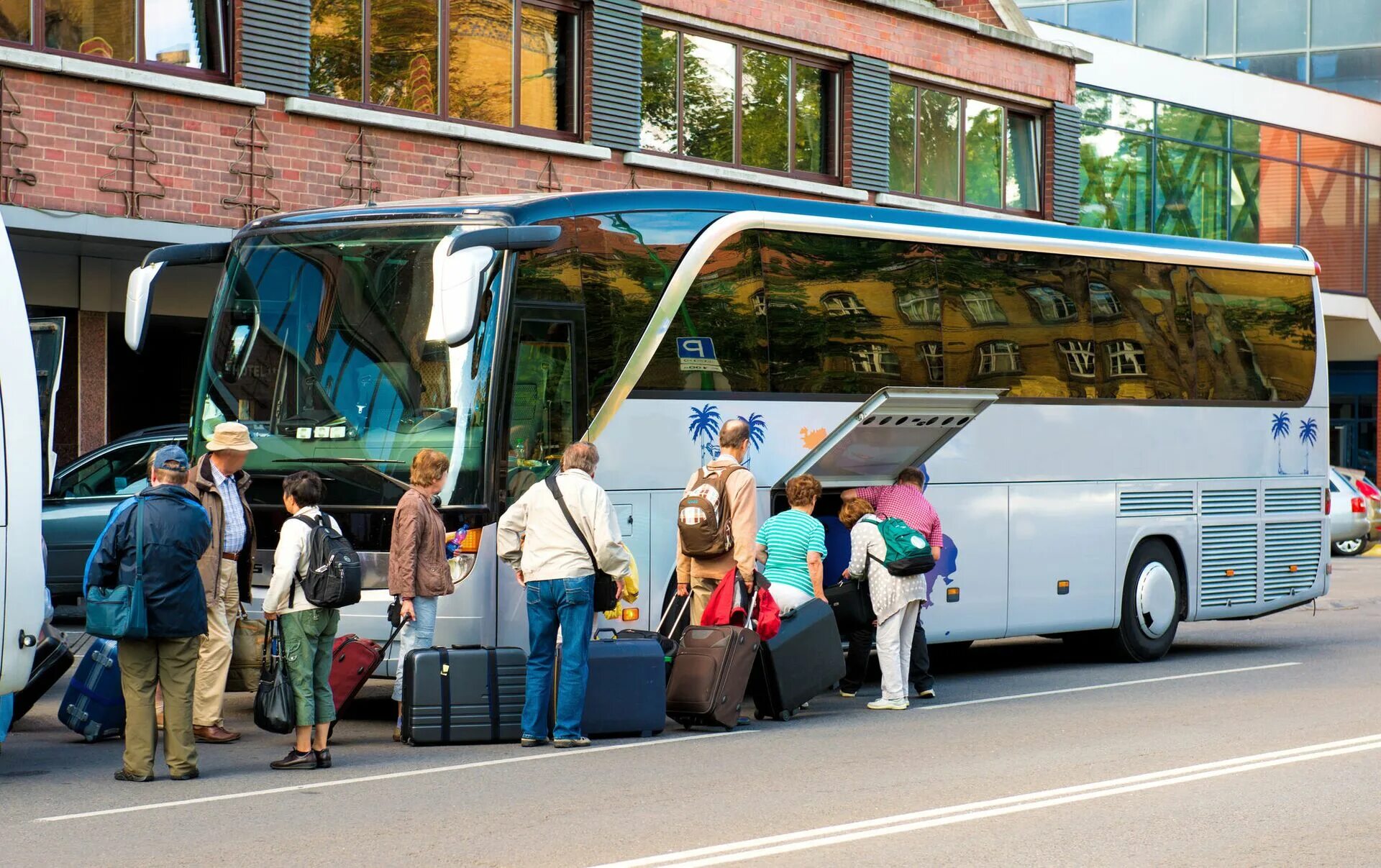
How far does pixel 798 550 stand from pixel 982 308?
10.1 ft

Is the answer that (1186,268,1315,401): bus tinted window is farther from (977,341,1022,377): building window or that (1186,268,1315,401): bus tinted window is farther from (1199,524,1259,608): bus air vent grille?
(977,341,1022,377): building window

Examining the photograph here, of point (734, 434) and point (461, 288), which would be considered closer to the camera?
point (461, 288)

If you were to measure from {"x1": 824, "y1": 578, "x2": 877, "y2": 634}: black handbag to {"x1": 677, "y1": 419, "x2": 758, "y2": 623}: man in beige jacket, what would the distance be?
1337 mm

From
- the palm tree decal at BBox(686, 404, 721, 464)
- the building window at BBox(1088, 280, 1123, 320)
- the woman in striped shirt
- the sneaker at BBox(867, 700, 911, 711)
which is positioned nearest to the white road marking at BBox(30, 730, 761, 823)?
the woman in striped shirt

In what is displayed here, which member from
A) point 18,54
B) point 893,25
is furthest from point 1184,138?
point 18,54

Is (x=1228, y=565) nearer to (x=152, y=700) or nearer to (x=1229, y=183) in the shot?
(x=152, y=700)

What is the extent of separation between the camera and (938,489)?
13.7m

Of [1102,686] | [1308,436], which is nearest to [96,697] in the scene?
[1102,686]

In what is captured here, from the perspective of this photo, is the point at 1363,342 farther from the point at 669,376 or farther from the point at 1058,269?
the point at 669,376

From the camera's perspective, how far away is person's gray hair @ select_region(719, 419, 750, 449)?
11.4 meters

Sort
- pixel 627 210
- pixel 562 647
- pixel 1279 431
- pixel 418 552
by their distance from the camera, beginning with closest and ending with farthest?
pixel 562 647
pixel 418 552
pixel 627 210
pixel 1279 431

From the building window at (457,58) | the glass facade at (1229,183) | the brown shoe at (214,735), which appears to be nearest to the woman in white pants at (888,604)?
the brown shoe at (214,735)

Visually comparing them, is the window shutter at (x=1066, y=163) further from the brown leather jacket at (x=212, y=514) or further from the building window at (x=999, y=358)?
the brown leather jacket at (x=212, y=514)

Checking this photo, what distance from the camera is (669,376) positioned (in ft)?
39.0
